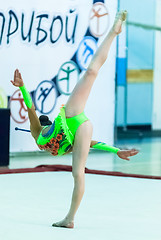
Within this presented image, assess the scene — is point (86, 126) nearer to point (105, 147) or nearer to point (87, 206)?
point (105, 147)

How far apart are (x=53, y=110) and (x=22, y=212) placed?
10.3 ft

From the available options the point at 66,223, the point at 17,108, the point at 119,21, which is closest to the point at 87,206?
the point at 66,223

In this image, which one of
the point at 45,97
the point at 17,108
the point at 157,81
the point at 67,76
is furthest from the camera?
the point at 157,81

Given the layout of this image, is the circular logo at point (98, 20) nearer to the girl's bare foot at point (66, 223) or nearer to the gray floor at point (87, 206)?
the gray floor at point (87, 206)

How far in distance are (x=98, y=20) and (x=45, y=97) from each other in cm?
125

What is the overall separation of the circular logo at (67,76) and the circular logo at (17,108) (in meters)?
0.57

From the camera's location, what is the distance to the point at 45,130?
3.36 meters

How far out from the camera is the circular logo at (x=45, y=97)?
6.74m

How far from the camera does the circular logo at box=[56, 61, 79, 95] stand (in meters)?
Result: 6.92

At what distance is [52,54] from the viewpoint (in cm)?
683

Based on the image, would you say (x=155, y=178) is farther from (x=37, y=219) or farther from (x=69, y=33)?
(x=69, y=33)

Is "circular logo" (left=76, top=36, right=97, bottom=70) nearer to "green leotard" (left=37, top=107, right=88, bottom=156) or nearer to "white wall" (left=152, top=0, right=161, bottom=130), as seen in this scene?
"white wall" (left=152, top=0, right=161, bottom=130)

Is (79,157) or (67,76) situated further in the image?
(67,76)

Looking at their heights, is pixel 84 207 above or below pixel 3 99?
below
